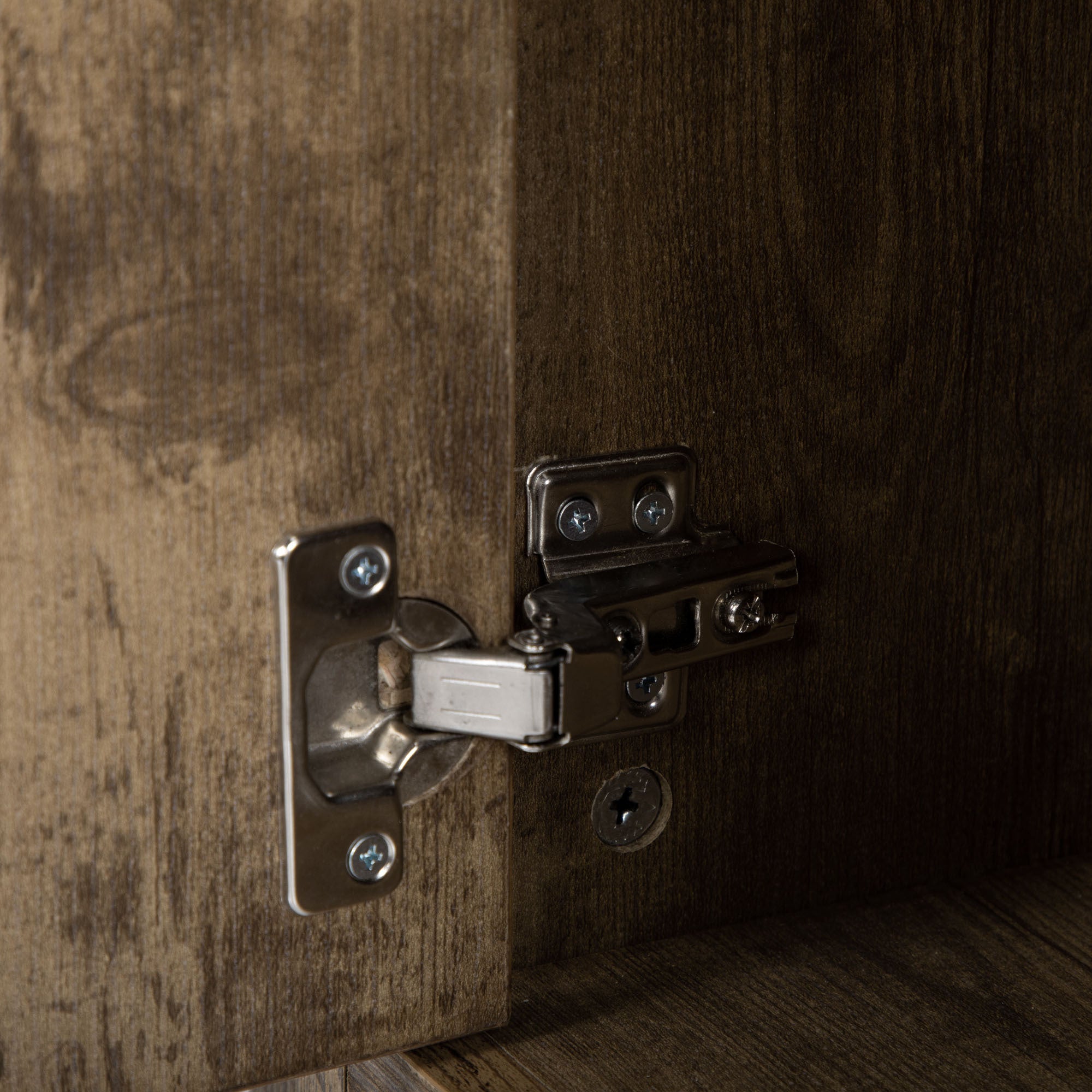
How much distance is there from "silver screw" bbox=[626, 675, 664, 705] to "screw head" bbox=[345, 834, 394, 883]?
16 cm

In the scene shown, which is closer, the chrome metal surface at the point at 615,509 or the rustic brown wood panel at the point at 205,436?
the rustic brown wood panel at the point at 205,436

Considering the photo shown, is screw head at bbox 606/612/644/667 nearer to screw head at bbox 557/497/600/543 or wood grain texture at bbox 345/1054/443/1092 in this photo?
screw head at bbox 557/497/600/543

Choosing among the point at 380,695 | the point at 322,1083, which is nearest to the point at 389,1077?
the point at 322,1083

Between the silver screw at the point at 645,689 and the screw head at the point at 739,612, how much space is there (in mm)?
36

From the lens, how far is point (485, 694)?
17.7 inches

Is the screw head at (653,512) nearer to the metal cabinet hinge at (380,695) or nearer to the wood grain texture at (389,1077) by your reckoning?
the metal cabinet hinge at (380,695)

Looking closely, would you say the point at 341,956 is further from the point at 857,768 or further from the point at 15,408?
the point at 857,768

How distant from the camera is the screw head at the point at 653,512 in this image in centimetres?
58

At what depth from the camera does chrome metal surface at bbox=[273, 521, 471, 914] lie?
43 cm

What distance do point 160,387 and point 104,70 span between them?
3.4 inches

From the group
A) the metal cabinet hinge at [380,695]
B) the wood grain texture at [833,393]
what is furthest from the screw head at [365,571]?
the wood grain texture at [833,393]

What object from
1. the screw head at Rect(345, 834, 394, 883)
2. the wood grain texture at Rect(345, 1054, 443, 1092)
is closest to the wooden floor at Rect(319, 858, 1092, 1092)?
the wood grain texture at Rect(345, 1054, 443, 1092)

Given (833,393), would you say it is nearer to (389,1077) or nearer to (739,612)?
(739,612)

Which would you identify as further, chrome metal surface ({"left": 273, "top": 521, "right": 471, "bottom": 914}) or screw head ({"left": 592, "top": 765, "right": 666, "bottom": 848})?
screw head ({"left": 592, "top": 765, "right": 666, "bottom": 848})
